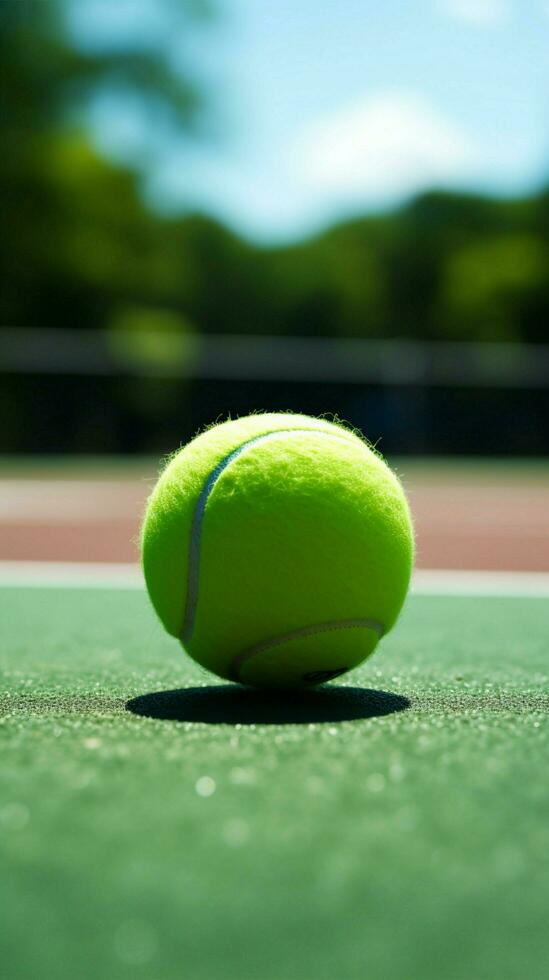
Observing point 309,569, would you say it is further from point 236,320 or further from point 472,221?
point 472,221

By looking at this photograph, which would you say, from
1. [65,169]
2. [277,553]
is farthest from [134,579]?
[65,169]

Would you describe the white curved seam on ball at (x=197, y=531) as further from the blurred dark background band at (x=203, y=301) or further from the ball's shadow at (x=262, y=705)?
the blurred dark background band at (x=203, y=301)

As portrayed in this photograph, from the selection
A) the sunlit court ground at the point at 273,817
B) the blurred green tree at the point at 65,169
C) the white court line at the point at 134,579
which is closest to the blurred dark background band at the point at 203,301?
the blurred green tree at the point at 65,169

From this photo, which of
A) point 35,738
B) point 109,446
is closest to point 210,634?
point 35,738

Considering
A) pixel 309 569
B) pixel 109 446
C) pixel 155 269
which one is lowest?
pixel 109 446

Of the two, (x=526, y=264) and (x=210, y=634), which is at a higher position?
(x=526, y=264)

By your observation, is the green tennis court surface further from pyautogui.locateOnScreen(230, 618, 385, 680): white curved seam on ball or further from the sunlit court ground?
pyautogui.locateOnScreen(230, 618, 385, 680): white curved seam on ball
